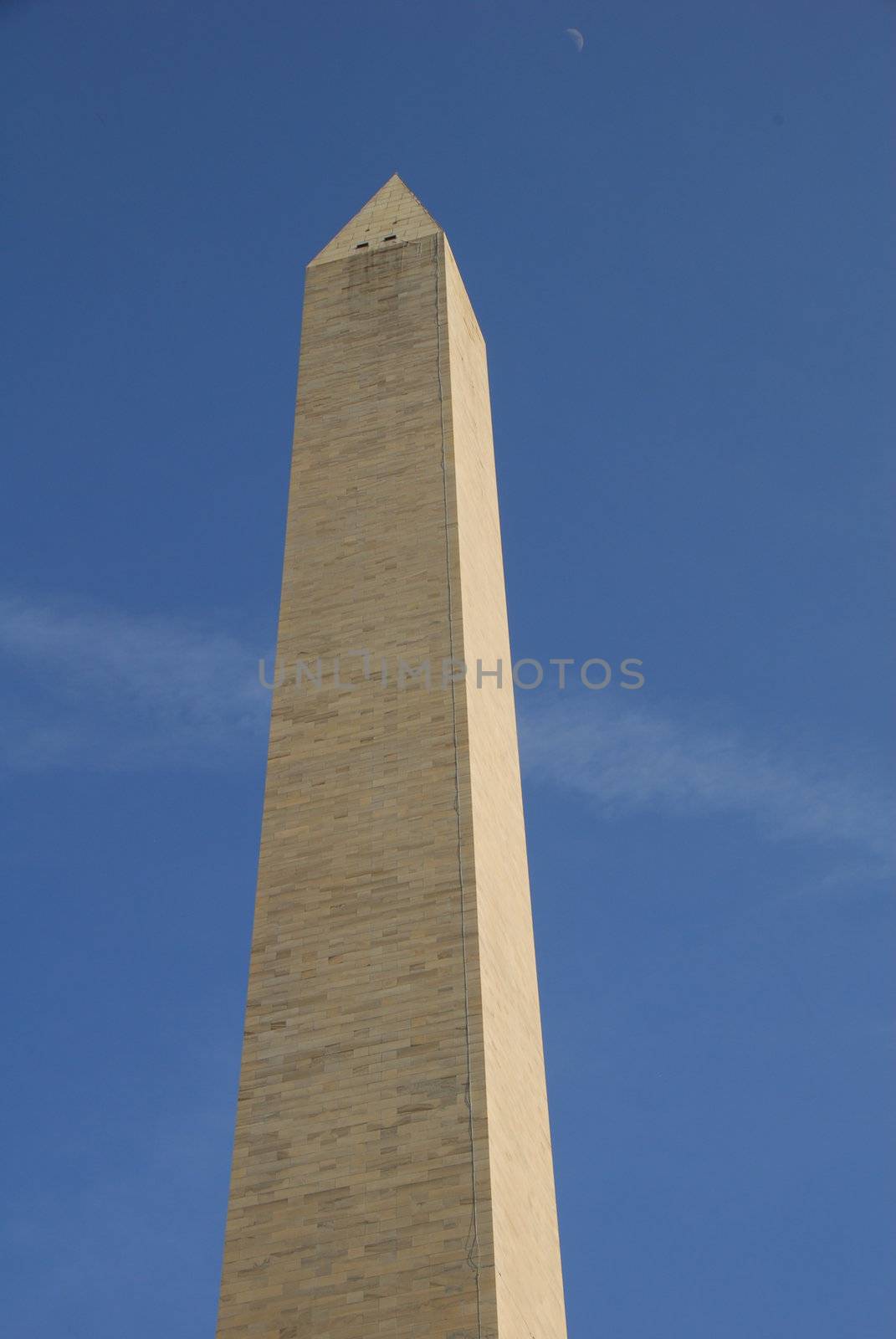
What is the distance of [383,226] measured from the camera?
21.8 m

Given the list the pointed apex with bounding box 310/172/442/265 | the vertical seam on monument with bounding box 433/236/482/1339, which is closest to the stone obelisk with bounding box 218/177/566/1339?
the vertical seam on monument with bounding box 433/236/482/1339

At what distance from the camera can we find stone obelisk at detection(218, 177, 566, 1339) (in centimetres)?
1306

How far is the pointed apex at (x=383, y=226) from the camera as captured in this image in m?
21.4

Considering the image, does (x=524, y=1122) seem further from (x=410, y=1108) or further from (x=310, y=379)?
(x=310, y=379)

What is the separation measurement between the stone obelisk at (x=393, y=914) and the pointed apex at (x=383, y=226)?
1474 millimetres

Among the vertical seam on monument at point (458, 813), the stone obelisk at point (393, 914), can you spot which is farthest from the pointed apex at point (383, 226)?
the stone obelisk at point (393, 914)

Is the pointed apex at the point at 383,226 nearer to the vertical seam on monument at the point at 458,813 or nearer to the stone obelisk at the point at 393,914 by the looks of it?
the vertical seam on monument at the point at 458,813

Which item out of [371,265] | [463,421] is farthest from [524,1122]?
[371,265]

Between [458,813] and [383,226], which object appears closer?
[458,813]

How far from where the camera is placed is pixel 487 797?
16.1m

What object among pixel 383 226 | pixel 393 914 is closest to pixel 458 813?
pixel 393 914

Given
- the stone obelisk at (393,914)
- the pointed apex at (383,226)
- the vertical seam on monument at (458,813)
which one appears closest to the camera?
the vertical seam on monument at (458,813)

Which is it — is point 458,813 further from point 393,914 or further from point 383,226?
point 383,226

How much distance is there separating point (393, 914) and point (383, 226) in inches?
420
